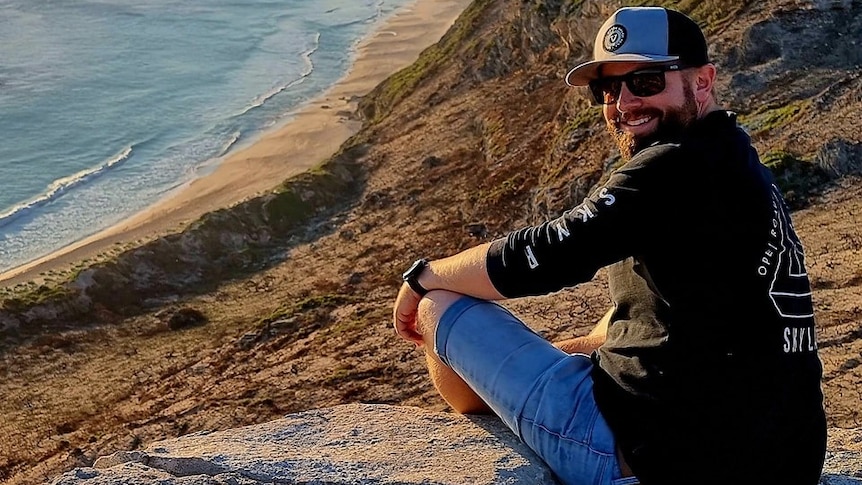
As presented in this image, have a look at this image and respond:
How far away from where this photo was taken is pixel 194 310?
17.6 metres

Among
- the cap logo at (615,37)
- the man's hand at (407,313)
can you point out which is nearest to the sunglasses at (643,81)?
the cap logo at (615,37)

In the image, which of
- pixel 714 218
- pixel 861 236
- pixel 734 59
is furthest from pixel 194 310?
pixel 714 218

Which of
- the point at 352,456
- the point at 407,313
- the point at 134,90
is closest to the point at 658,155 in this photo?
the point at 407,313

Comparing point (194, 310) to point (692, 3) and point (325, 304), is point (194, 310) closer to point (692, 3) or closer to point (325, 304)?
point (325, 304)

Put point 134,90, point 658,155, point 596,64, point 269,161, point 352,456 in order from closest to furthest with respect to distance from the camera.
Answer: point 658,155
point 596,64
point 352,456
point 269,161
point 134,90

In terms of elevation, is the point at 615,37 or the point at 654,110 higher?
the point at 615,37

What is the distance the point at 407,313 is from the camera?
449 cm

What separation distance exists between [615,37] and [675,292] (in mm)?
1028

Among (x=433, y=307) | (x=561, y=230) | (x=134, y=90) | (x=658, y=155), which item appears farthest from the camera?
(x=134, y=90)

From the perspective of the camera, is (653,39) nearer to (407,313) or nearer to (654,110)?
(654,110)

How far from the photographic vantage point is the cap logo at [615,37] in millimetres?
3733

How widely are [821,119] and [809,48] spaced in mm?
2653

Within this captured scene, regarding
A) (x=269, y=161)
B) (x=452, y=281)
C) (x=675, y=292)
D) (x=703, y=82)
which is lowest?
(x=269, y=161)

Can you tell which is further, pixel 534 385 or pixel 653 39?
pixel 534 385
